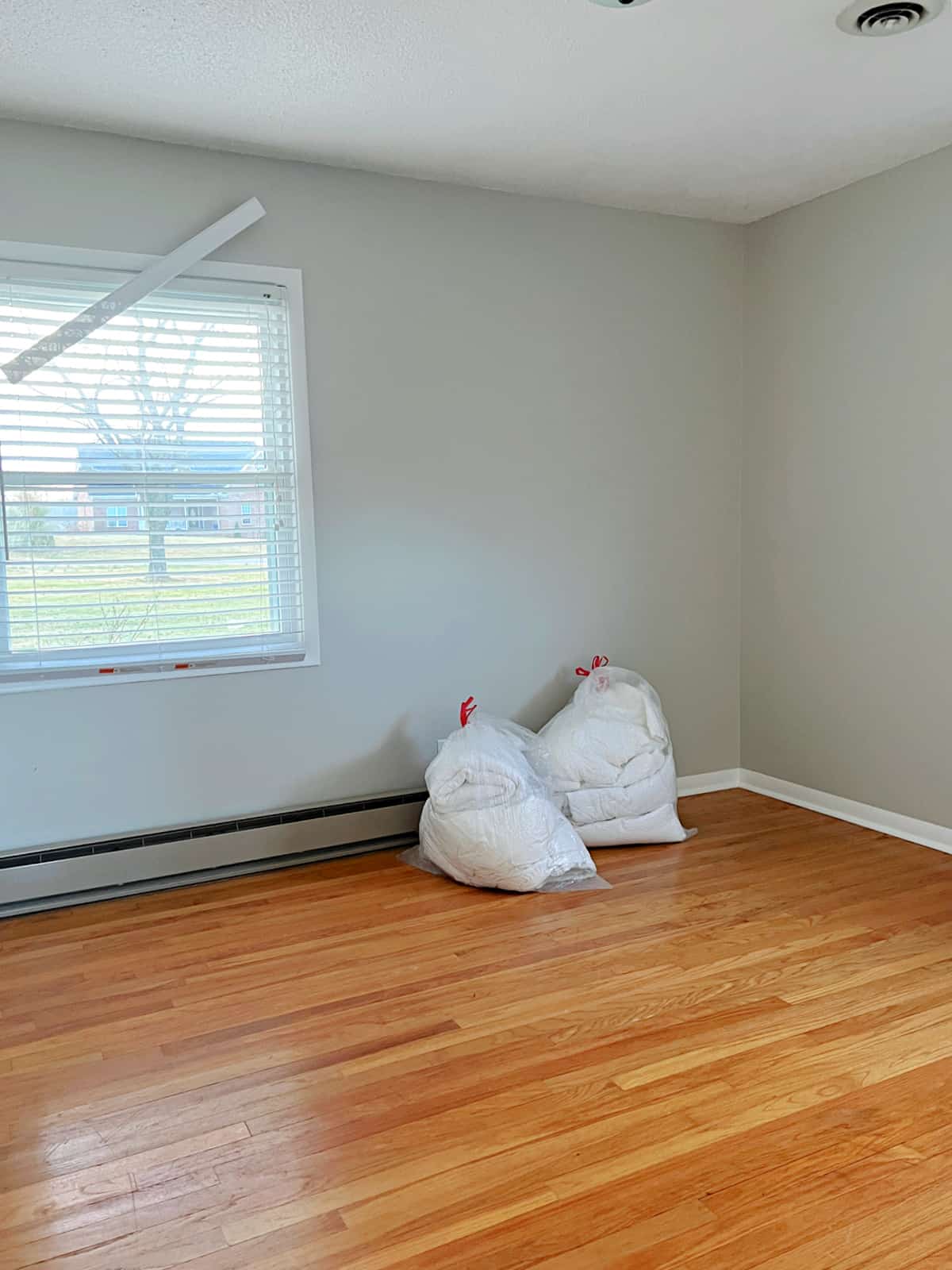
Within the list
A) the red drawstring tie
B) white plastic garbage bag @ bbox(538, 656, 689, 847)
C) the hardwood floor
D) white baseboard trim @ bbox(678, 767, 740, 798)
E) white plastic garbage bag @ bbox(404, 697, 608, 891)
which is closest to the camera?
the hardwood floor

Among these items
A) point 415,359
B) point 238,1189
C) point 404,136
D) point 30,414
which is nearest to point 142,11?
point 404,136

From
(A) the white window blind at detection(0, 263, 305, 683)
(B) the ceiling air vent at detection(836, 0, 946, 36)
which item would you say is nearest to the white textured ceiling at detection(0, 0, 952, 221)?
(B) the ceiling air vent at detection(836, 0, 946, 36)

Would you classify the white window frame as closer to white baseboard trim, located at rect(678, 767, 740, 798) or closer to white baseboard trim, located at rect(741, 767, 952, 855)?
white baseboard trim, located at rect(678, 767, 740, 798)

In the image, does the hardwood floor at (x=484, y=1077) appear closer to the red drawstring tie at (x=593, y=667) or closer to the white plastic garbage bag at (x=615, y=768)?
the white plastic garbage bag at (x=615, y=768)

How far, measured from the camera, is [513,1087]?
2.27 meters

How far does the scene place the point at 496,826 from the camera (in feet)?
11.3

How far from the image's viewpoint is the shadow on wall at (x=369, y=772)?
3861 millimetres

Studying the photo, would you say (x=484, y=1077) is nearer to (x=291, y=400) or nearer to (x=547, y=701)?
(x=547, y=701)

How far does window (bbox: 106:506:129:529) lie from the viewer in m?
3.45

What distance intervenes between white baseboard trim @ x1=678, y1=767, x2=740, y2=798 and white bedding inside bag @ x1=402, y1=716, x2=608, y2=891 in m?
1.08

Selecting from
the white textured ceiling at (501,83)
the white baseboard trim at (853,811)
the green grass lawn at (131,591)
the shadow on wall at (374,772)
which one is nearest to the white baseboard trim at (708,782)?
the white baseboard trim at (853,811)

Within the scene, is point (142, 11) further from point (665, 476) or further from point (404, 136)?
point (665, 476)

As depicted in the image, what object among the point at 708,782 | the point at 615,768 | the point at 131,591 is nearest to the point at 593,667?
the point at 615,768

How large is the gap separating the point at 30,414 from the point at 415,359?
4.53 ft
